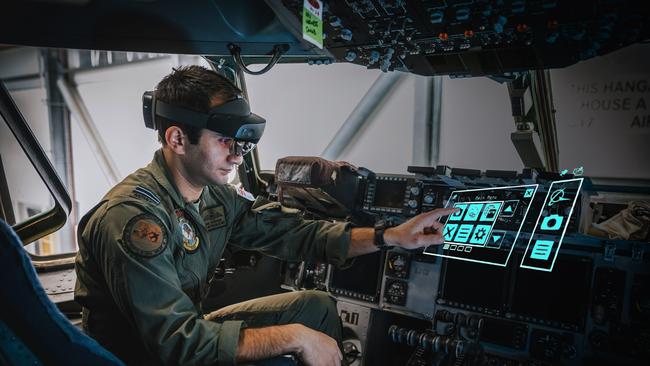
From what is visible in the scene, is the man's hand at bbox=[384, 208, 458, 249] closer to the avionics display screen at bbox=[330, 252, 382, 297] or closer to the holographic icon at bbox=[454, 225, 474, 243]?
the holographic icon at bbox=[454, 225, 474, 243]

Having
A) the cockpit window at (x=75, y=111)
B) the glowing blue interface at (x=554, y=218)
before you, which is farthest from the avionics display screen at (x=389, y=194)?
the cockpit window at (x=75, y=111)

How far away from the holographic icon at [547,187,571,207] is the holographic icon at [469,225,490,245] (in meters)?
0.30

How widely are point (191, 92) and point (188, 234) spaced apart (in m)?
0.51

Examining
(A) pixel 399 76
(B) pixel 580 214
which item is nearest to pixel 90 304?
(B) pixel 580 214

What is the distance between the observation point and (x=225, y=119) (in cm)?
153

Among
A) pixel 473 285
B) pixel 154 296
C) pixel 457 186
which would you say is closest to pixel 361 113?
pixel 457 186

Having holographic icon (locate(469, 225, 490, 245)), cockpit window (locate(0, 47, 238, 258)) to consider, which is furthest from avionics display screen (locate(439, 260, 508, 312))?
cockpit window (locate(0, 47, 238, 258))

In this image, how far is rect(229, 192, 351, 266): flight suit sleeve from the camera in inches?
72.0

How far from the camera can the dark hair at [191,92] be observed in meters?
1.52

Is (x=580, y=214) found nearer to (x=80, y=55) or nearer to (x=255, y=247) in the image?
(x=255, y=247)

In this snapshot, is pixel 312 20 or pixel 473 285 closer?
pixel 312 20

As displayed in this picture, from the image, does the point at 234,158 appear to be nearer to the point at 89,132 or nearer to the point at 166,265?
the point at 166,265

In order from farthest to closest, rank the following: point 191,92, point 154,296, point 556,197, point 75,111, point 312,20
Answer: point 75,111, point 556,197, point 312,20, point 191,92, point 154,296

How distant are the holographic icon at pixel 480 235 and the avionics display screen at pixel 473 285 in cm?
28
